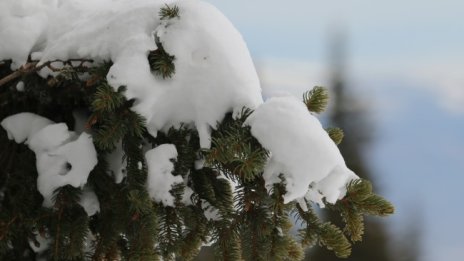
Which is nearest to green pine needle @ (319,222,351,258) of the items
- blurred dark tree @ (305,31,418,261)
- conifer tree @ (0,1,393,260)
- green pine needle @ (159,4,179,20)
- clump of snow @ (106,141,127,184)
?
conifer tree @ (0,1,393,260)

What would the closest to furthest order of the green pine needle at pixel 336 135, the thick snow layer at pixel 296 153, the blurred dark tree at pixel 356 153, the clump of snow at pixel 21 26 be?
the thick snow layer at pixel 296 153
the clump of snow at pixel 21 26
the green pine needle at pixel 336 135
the blurred dark tree at pixel 356 153

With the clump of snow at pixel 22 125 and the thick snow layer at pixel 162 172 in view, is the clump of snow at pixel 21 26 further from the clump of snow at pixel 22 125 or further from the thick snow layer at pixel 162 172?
the thick snow layer at pixel 162 172

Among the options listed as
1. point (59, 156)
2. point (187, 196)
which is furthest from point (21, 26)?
point (187, 196)

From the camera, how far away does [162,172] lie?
4.91 feet

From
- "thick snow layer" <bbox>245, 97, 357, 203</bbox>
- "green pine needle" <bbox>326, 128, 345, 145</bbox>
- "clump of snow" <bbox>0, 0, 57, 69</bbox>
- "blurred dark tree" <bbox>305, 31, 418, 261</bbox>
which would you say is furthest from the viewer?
"blurred dark tree" <bbox>305, 31, 418, 261</bbox>

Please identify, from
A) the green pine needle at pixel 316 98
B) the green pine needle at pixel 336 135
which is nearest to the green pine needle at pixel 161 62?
the green pine needle at pixel 316 98

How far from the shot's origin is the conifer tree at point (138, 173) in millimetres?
1484

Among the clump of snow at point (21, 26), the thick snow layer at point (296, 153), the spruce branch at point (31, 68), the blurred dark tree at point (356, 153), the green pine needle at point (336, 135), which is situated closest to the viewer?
the thick snow layer at point (296, 153)

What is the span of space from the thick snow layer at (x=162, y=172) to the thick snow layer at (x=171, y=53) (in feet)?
0.22

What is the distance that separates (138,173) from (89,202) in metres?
0.17

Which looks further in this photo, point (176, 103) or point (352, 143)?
point (352, 143)

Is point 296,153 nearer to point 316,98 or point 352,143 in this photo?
point 316,98

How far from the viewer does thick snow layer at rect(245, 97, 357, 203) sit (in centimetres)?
143

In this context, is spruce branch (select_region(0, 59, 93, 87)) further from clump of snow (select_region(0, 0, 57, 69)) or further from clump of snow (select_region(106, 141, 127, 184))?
clump of snow (select_region(106, 141, 127, 184))
